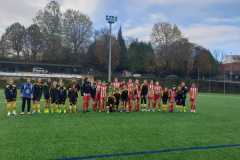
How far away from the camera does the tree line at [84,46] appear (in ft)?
222

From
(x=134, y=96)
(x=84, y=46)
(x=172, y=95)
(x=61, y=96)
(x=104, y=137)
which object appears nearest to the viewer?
(x=104, y=137)

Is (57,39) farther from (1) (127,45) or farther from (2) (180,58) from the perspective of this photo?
(2) (180,58)

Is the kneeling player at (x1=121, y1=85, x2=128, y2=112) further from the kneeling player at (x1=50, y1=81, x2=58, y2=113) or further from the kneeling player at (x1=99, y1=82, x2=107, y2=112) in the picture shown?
the kneeling player at (x1=50, y1=81, x2=58, y2=113)

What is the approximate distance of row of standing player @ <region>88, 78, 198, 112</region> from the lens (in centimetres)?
1886

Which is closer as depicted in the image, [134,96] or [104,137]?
[104,137]

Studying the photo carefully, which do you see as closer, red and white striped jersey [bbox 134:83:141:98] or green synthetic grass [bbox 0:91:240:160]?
green synthetic grass [bbox 0:91:240:160]

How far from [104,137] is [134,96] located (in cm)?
911

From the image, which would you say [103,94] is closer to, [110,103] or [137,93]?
[110,103]

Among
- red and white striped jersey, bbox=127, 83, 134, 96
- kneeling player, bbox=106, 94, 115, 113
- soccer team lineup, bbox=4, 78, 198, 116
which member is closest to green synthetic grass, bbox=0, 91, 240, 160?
soccer team lineup, bbox=4, 78, 198, 116

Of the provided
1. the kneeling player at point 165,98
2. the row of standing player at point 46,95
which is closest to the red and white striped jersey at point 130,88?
the kneeling player at point 165,98

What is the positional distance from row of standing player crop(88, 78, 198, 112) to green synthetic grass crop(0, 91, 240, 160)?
11.5 feet

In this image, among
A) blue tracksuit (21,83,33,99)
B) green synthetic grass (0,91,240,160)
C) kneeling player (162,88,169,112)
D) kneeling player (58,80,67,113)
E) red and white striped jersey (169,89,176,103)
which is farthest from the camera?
red and white striped jersey (169,89,176,103)

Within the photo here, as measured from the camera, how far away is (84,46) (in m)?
70.6

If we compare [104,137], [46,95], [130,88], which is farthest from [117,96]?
[104,137]
